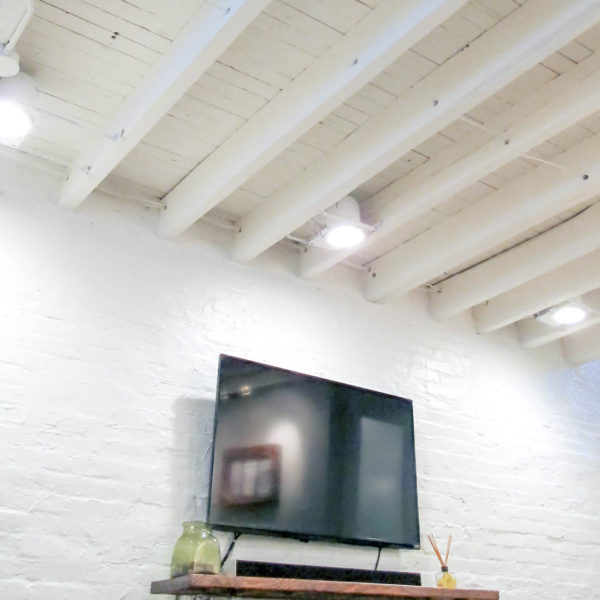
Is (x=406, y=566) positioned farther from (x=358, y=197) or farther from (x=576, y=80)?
(x=576, y=80)

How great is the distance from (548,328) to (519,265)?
805mm

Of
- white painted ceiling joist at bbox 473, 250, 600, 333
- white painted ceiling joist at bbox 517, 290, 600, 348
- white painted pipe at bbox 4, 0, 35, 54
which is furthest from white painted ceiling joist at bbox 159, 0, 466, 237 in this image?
white painted ceiling joist at bbox 517, 290, 600, 348

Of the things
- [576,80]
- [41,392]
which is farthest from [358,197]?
[41,392]

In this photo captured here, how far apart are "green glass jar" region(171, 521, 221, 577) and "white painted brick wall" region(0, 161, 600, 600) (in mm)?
128

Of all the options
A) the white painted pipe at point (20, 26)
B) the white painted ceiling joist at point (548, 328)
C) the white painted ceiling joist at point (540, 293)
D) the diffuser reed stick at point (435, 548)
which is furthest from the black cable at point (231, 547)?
the white painted ceiling joist at point (548, 328)

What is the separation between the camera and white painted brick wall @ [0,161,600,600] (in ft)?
7.82

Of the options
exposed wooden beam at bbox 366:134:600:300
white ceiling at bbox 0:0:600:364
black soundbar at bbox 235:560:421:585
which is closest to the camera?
white ceiling at bbox 0:0:600:364

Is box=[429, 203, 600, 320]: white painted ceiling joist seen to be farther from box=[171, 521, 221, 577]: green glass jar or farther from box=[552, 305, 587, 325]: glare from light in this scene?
box=[171, 521, 221, 577]: green glass jar

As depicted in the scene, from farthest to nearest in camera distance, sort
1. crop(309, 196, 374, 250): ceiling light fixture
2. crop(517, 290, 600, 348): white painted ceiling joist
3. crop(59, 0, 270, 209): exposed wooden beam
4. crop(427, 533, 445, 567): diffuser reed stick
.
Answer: crop(517, 290, 600, 348): white painted ceiling joist
crop(427, 533, 445, 567): diffuser reed stick
crop(309, 196, 374, 250): ceiling light fixture
crop(59, 0, 270, 209): exposed wooden beam

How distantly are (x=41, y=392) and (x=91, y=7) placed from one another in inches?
50.8

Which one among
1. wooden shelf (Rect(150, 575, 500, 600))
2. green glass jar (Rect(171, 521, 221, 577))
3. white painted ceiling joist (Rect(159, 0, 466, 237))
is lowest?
wooden shelf (Rect(150, 575, 500, 600))

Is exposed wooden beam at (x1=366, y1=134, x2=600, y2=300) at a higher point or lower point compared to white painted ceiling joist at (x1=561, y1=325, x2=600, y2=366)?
higher

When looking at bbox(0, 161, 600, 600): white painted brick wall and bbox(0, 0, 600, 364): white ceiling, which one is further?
bbox(0, 161, 600, 600): white painted brick wall

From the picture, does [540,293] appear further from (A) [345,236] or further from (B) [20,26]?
(B) [20,26]
